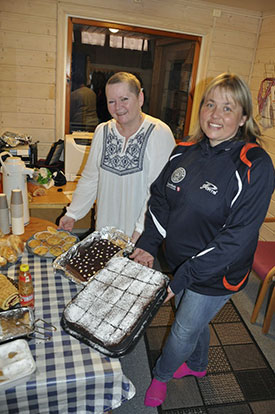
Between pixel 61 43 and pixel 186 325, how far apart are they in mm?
2713

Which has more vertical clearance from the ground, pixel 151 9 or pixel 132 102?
pixel 151 9

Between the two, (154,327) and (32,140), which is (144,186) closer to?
(154,327)

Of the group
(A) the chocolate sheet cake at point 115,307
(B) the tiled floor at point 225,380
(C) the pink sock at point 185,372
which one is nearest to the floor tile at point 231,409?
(B) the tiled floor at point 225,380

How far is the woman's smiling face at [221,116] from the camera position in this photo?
3.89 feet

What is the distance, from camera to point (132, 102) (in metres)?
1.65


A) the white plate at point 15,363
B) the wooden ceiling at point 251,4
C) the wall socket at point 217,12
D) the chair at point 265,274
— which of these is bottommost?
the chair at point 265,274

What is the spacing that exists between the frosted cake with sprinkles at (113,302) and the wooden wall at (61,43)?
7.48ft

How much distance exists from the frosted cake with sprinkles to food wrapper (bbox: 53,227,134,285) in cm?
12

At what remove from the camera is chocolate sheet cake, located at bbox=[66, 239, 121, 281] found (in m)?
1.31

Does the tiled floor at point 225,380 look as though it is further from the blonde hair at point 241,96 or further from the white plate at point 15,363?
the blonde hair at point 241,96

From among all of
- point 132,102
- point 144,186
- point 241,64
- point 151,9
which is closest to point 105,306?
point 144,186

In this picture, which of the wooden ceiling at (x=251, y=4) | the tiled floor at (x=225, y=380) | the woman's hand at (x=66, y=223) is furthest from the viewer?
the wooden ceiling at (x=251, y=4)

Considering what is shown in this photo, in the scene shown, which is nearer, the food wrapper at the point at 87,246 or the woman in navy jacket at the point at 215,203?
the woman in navy jacket at the point at 215,203

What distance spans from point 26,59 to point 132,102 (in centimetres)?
177
